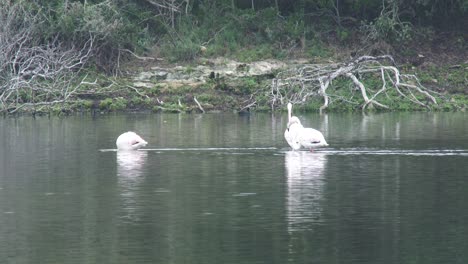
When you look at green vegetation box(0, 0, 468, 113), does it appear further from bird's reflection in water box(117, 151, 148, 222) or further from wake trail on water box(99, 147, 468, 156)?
bird's reflection in water box(117, 151, 148, 222)

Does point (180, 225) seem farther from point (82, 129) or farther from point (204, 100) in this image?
point (204, 100)

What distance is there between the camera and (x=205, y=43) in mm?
41344

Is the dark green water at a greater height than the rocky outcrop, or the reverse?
the rocky outcrop

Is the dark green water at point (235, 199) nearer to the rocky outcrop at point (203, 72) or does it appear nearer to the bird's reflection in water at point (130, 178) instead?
the bird's reflection in water at point (130, 178)

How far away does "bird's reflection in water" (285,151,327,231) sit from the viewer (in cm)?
1398

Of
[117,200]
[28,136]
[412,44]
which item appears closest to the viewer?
[117,200]

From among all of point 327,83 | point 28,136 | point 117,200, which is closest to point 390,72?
point 327,83

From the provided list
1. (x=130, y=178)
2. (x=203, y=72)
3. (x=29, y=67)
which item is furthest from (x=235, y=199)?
(x=203, y=72)

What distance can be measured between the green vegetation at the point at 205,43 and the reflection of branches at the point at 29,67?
0.05 metres

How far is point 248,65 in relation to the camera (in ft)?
129

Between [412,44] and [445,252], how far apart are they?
30.4 m

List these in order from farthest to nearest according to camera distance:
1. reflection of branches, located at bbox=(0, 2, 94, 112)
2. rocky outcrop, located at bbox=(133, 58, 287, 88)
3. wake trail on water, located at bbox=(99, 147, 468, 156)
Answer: rocky outcrop, located at bbox=(133, 58, 287, 88) < reflection of branches, located at bbox=(0, 2, 94, 112) < wake trail on water, located at bbox=(99, 147, 468, 156)

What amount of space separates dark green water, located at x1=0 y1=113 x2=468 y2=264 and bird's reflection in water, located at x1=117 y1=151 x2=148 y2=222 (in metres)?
0.03

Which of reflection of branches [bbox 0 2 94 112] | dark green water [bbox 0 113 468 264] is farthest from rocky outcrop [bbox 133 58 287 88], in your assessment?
dark green water [bbox 0 113 468 264]
